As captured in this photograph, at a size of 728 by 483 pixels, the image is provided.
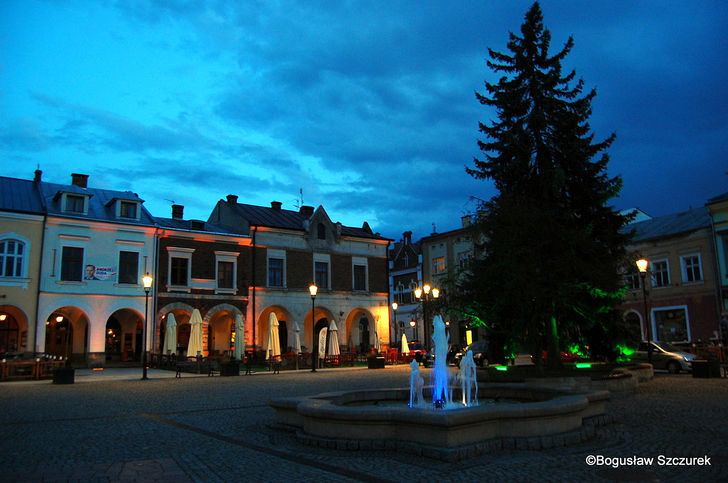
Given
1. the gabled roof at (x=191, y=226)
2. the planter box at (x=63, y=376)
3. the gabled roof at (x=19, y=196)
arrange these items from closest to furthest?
the planter box at (x=63, y=376), the gabled roof at (x=19, y=196), the gabled roof at (x=191, y=226)

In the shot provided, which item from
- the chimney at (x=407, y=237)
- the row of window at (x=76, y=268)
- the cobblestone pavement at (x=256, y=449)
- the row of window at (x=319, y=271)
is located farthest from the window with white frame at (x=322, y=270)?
the cobblestone pavement at (x=256, y=449)

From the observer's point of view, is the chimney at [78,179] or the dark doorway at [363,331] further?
the dark doorway at [363,331]

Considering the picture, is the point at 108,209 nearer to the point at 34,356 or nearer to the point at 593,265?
the point at 34,356

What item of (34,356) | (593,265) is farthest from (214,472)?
(34,356)

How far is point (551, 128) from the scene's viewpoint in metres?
21.9

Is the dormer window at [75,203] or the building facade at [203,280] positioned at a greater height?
the dormer window at [75,203]

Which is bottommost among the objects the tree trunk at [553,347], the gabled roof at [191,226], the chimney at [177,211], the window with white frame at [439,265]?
the tree trunk at [553,347]

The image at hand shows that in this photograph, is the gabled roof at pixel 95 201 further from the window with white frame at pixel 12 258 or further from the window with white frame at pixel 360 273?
the window with white frame at pixel 360 273

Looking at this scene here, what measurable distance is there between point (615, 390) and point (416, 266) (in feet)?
136

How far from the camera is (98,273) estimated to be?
33.5m

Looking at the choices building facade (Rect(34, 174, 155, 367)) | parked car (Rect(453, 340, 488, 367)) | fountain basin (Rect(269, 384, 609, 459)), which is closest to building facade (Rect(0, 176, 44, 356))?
building facade (Rect(34, 174, 155, 367))

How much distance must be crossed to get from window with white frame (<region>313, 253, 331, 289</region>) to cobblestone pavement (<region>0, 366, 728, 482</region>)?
27.9 metres

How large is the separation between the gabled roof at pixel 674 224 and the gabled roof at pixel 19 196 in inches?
1479

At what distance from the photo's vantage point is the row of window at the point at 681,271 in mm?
36625
